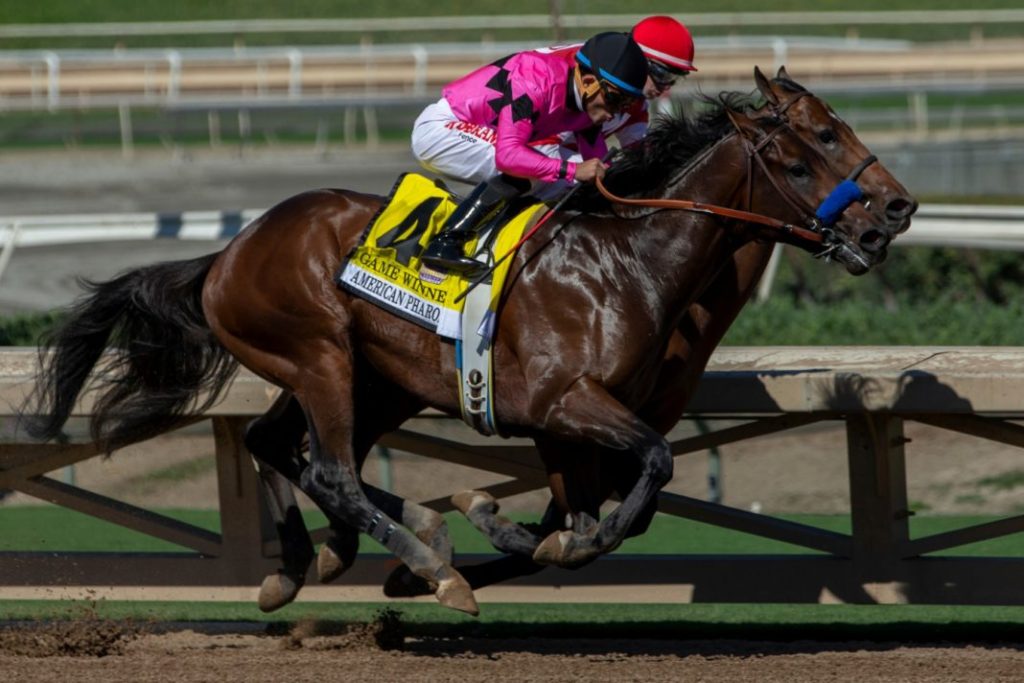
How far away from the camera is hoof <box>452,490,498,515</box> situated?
16.1 feet

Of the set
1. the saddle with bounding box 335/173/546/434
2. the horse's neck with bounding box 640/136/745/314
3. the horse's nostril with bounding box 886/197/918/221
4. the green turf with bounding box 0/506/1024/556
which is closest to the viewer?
the horse's nostril with bounding box 886/197/918/221

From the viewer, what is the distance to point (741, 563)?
212 inches

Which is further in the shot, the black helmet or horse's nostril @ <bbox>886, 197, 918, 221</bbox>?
the black helmet

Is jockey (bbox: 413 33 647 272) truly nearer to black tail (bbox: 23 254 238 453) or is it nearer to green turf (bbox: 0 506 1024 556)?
black tail (bbox: 23 254 238 453)

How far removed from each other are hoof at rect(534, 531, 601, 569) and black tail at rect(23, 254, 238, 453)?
1.40 meters

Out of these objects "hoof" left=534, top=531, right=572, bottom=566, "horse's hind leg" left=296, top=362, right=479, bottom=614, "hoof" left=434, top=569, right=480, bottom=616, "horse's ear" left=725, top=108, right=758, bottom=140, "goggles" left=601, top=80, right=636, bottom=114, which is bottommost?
"hoof" left=434, top=569, right=480, bottom=616

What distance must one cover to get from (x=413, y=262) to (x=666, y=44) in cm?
100

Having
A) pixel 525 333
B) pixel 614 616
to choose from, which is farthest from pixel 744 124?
pixel 614 616

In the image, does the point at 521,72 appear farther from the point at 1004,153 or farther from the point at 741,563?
the point at 1004,153

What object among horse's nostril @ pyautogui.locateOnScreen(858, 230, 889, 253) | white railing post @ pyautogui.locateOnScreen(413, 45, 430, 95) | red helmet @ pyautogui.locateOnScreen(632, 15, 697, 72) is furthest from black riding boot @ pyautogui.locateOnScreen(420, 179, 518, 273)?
white railing post @ pyautogui.locateOnScreen(413, 45, 430, 95)

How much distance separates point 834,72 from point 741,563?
13.7 m

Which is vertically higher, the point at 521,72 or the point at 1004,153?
the point at 521,72

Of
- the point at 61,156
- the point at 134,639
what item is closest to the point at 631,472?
the point at 134,639

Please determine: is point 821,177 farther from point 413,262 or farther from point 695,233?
point 413,262
